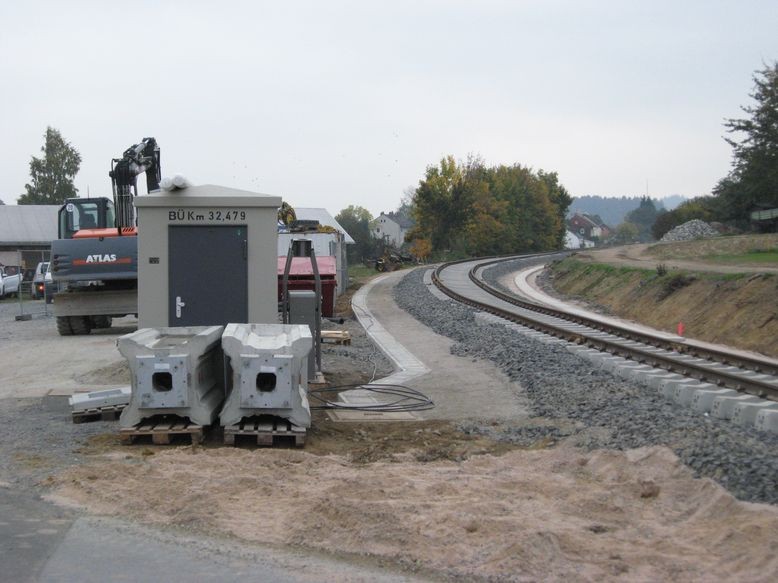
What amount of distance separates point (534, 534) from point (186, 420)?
4.44 meters

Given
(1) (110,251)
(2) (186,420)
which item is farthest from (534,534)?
(1) (110,251)

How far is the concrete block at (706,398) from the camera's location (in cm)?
1054

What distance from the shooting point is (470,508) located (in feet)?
20.9

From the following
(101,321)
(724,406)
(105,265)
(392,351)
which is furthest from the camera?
(101,321)

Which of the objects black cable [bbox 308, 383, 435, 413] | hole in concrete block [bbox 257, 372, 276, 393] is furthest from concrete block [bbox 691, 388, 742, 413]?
hole in concrete block [bbox 257, 372, 276, 393]

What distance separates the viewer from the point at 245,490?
6.99 metres

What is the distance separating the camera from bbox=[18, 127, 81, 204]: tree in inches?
3536

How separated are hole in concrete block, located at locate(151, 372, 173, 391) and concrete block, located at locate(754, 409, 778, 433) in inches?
232

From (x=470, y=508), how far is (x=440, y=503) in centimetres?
25

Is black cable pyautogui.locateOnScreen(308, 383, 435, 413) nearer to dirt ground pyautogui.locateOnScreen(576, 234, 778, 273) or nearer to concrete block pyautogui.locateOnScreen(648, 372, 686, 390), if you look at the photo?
concrete block pyautogui.locateOnScreen(648, 372, 686, 390)

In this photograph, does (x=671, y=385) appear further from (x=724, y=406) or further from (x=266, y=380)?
(x=266, y=380)

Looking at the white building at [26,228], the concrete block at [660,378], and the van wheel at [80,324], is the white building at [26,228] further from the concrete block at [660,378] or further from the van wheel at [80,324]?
the concrete block at [660,378]

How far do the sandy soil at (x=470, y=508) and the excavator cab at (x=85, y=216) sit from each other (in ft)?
60.7

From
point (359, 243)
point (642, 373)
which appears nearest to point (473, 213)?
point (359, 243)
